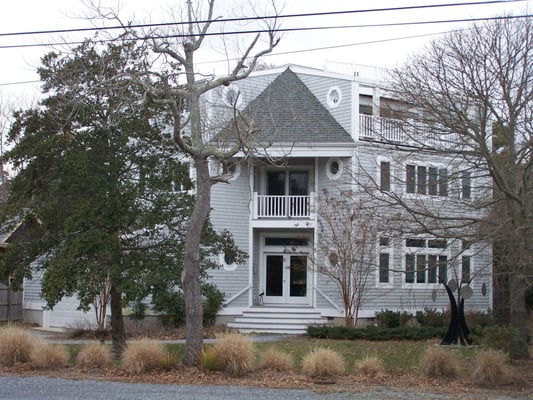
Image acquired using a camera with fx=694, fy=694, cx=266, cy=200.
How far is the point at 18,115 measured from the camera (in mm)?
15727

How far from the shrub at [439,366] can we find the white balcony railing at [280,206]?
12091 mm

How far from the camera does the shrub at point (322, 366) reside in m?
13.1

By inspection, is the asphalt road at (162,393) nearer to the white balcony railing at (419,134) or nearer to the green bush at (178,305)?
A: the green bush at (178,305)

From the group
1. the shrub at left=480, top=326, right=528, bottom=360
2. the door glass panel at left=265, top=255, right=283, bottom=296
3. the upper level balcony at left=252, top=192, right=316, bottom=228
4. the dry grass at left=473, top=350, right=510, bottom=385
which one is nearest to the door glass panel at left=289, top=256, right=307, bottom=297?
the door glass panel at left=265, top=255, right=283, bottom=296

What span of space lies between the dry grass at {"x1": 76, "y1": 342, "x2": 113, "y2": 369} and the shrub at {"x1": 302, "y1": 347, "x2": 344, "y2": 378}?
4.11 metres

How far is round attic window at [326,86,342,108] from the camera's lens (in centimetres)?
2511

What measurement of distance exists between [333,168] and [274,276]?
4.68m

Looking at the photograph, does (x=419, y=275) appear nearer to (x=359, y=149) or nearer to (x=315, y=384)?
(x=359, y=149)

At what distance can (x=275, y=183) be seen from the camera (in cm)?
2652

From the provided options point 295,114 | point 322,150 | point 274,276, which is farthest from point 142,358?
point 274,276

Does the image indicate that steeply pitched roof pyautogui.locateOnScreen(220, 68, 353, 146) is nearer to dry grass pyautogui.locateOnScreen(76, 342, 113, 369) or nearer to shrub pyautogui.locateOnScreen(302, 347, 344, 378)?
dry grass pyautogui.locateOnScreen(76, 342, 113, 369)

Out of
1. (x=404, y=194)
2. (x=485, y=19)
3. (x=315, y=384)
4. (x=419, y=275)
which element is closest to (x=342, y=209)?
(x=419, y=275)

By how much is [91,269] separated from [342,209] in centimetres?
1039

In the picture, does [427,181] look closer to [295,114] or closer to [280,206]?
[295,114]
